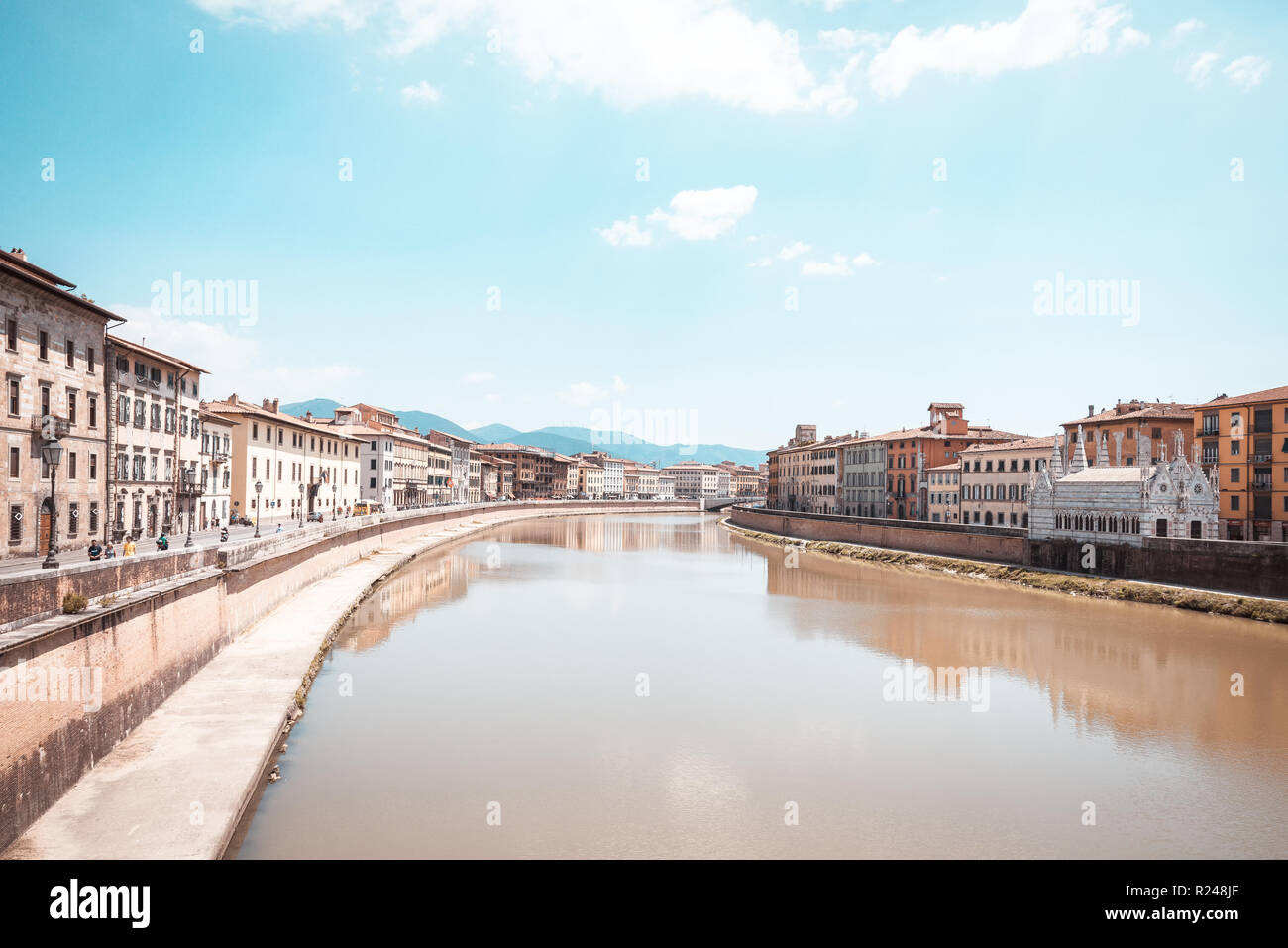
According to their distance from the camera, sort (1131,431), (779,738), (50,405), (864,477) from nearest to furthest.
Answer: (779,738)
(50,405)
(1131,431)
(864,477)

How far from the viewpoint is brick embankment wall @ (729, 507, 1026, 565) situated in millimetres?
52125

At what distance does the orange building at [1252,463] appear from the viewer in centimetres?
4434

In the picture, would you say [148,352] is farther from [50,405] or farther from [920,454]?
[920,454]

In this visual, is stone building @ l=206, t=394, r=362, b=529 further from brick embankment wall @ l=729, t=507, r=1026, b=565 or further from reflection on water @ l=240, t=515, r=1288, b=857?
brick embankment wall @ l=729, t=507, r=1026, b=565

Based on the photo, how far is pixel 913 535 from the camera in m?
61.2

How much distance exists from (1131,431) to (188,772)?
60.0 metres

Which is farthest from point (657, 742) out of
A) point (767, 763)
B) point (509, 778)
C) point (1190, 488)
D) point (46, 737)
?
point (1190, 488)

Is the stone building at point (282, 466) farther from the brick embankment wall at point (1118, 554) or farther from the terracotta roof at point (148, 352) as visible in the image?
the brick embankment wall at point (1118, 554)

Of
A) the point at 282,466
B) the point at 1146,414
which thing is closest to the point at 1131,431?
the point at 1146,414

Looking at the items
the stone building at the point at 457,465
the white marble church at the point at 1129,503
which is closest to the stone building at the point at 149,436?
the white marble church at the point at 1129,503

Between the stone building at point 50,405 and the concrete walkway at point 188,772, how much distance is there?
23.9 feet

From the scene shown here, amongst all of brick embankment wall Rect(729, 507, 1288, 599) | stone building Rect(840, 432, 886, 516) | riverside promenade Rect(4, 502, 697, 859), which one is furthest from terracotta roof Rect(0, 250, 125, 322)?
stone building Rect(840, 432, 886, 516)

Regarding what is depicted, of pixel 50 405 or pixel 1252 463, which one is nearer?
pixel 50 405
